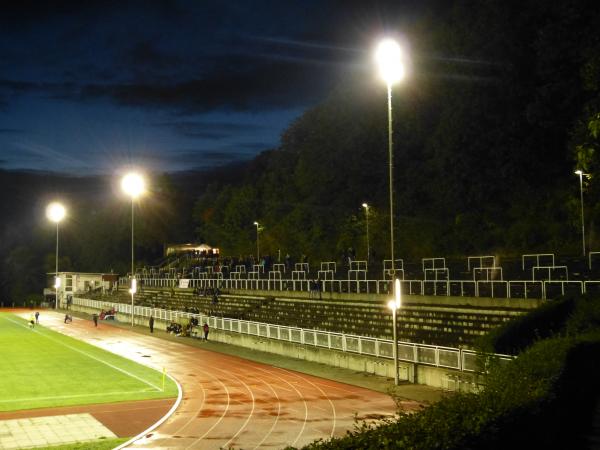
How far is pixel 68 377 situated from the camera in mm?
27500

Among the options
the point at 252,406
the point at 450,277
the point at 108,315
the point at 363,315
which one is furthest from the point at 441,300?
the point at 108,315

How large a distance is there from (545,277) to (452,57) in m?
30.9

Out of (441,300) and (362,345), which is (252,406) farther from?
(441,300)

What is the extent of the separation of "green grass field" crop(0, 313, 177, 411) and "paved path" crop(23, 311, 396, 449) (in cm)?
145

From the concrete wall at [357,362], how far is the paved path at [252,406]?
1950 mm

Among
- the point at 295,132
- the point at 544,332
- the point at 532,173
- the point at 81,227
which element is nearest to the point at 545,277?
the point at 544,332

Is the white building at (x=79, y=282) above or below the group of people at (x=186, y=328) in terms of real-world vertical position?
above

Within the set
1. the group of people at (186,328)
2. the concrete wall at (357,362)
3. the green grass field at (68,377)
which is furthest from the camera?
the group of people at (186,328)

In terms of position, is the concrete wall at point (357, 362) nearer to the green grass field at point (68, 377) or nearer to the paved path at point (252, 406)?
the paved path at point (252, 406)

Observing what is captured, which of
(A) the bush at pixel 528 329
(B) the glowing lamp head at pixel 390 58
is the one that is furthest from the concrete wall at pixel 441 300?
(B) the glowing lamp head at pixel 390 58

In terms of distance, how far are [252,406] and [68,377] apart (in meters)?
10.5

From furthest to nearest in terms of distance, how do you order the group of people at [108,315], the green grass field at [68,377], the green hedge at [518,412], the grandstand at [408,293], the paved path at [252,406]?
the group of people at [108,315]
the grandstand at [408,293]
the green grass field at [68,377]
the paved path at [252,406]
the green hedge at [518,412]

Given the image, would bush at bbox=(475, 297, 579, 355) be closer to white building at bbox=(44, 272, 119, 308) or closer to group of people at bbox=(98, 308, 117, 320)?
group of people at bbox=(98, 308, 117, 320)

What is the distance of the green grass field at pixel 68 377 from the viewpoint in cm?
2275
